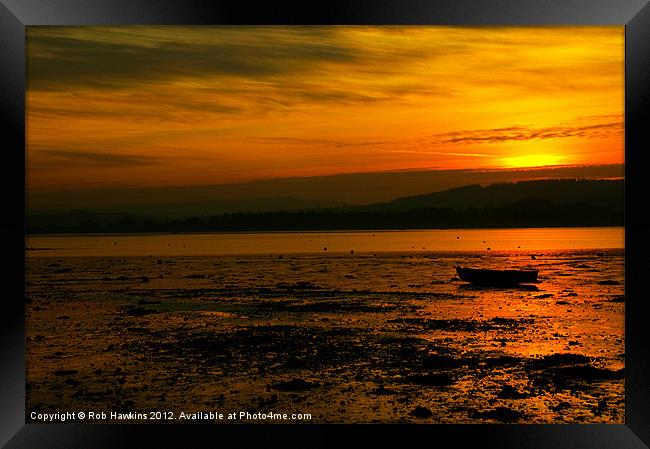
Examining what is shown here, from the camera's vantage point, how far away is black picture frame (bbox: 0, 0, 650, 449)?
298 cm

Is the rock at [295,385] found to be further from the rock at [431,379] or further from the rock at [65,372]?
the rock at [65,372]

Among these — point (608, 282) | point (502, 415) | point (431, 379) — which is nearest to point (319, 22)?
point (502, 415)

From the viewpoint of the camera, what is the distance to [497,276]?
487 inches

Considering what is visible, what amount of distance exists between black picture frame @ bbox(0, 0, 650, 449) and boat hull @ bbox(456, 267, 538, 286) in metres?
9.14

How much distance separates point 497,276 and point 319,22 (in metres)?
10.1

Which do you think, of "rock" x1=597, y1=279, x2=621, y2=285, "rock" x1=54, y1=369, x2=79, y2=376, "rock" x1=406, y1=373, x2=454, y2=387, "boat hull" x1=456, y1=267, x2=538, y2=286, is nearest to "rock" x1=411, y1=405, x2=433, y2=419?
"rock" x1=406, y1=373, x2=454, y2=387

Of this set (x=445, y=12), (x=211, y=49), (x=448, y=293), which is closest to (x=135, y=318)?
(x=211, y=49)

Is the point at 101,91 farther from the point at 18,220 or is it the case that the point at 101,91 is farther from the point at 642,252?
the point at 642,252

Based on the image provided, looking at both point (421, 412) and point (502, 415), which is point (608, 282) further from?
point (421, 412)

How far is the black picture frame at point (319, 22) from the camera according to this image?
298 centimetres

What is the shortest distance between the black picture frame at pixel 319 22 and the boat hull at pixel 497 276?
30.0 feet

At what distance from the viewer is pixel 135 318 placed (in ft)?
31.8

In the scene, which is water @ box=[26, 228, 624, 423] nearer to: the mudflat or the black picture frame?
the mudflat

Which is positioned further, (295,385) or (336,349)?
(336,349)
